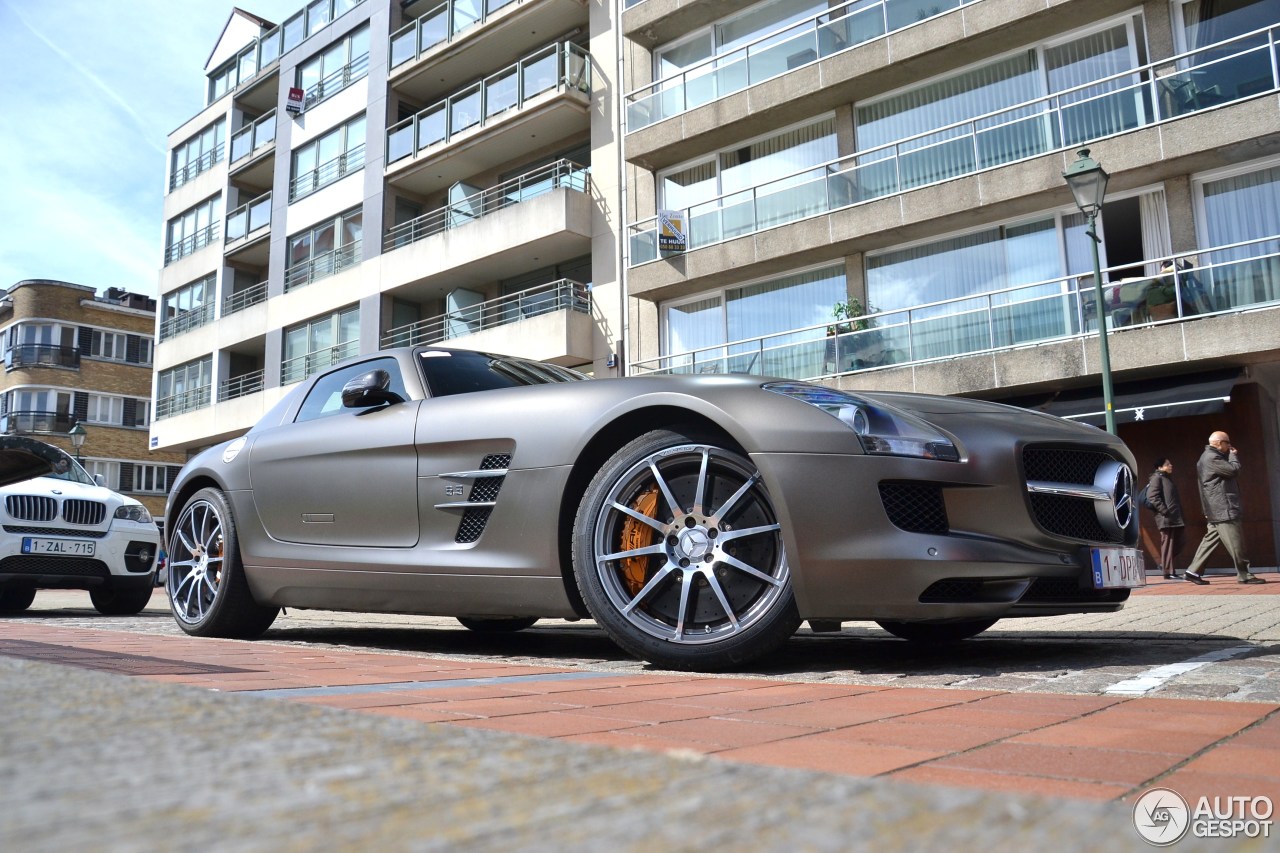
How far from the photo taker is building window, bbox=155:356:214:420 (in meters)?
34.4

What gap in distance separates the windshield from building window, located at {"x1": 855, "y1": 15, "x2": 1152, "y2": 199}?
45.1ft

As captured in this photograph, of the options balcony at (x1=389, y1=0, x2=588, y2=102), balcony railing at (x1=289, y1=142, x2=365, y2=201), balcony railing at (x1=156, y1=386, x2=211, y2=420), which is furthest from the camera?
balcony railing at (x1=156, y1=386, x2=211, y2=420)

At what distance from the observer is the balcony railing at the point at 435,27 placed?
2500cm

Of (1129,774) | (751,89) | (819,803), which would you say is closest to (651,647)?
(1129,774)

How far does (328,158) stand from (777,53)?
16016 millimetres

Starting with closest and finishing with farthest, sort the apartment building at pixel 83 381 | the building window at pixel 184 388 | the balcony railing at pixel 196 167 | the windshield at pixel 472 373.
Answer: the windshield at pixel 472 373 → the building window at pixel 184 388 → the balcony railing at pixel 196 167 → the apartment building at pixel 83 381

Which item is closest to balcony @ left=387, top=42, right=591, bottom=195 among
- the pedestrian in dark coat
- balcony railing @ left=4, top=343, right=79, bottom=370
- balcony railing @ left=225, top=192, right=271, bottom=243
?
balcony railing @ left=225, top=192, right=271, bottom=243

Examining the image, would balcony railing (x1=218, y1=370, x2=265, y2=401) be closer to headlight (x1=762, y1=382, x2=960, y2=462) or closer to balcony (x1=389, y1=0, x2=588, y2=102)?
balcony (x1=389, y1=0, x2=588, y2=102)

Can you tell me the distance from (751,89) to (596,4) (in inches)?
220

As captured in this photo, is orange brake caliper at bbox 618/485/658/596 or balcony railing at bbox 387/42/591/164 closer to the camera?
orange brake caliper at bbox 618/485/658/596

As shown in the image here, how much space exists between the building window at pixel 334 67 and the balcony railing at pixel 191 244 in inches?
264

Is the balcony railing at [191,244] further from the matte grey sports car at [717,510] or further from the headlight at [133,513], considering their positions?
the matte grey sports car at [717,510]

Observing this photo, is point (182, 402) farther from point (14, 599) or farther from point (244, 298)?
point (14, 599)

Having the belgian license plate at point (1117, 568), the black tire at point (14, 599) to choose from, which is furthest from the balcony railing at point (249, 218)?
the belgian license plate at point (1117, 568)
